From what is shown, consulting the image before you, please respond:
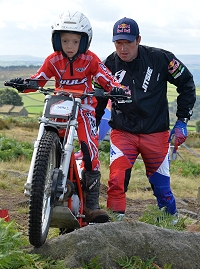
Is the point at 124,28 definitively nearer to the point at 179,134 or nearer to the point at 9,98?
the point at 179,134

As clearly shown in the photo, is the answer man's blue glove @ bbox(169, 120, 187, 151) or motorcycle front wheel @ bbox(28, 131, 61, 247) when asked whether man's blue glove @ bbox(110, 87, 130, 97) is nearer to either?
motorcycle front wheel @ bbox(28, 131, 61, 247)

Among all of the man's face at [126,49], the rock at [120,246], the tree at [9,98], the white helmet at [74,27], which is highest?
the white helmet at [74,27]

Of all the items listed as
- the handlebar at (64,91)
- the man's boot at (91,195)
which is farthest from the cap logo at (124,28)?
the man's boot at (91,195)

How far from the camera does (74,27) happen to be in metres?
4.57

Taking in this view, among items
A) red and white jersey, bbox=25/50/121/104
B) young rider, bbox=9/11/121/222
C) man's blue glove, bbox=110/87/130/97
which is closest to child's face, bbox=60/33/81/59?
young rider, bbox=9/11/121/222

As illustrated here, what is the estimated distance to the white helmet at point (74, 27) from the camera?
457cm

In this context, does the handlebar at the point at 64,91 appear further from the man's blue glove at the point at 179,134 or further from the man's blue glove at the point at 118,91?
the man's blue glove at the point at 179,134

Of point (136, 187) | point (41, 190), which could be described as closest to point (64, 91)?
point (41, 190)

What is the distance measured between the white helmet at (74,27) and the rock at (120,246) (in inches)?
72.1

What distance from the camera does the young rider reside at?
4695 mm

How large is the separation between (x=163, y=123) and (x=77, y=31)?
5.98 feet

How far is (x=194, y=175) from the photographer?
640 inches

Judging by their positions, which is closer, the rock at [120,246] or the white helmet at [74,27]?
the rock at [120,246]

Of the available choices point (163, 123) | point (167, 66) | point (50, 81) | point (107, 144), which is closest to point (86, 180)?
point (50, 81)
